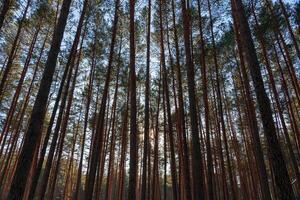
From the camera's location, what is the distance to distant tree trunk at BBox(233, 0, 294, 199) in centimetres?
351

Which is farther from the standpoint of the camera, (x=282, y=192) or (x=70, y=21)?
(x=70, y=21)

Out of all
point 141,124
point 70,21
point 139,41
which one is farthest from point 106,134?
point 70,21

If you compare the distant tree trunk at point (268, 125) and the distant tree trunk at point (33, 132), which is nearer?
the distant tree trunk at point (33, 132)

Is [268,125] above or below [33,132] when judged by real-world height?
above

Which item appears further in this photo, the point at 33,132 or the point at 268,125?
the point at 268,125

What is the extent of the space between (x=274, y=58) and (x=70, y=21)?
11077 mm

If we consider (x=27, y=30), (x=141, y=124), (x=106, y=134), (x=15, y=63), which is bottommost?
(x=106, y=134)

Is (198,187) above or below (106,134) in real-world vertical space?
below

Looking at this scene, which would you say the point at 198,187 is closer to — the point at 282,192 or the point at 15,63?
the point at 282,192

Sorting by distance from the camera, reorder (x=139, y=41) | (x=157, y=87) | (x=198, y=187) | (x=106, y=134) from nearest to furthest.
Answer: (x=198, y=187) → (x=139, y=41) → (x=157, y=87) → (x=106, y=134)

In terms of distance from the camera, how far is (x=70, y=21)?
11.2 meters

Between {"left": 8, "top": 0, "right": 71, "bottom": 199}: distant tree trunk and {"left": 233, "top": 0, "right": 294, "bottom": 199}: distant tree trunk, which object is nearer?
{"left": 8, "top": 0, "right": 71, "bottom": 199}: distant tree trunk

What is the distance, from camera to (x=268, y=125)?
13.1ft

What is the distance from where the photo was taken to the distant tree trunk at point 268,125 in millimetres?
3510
